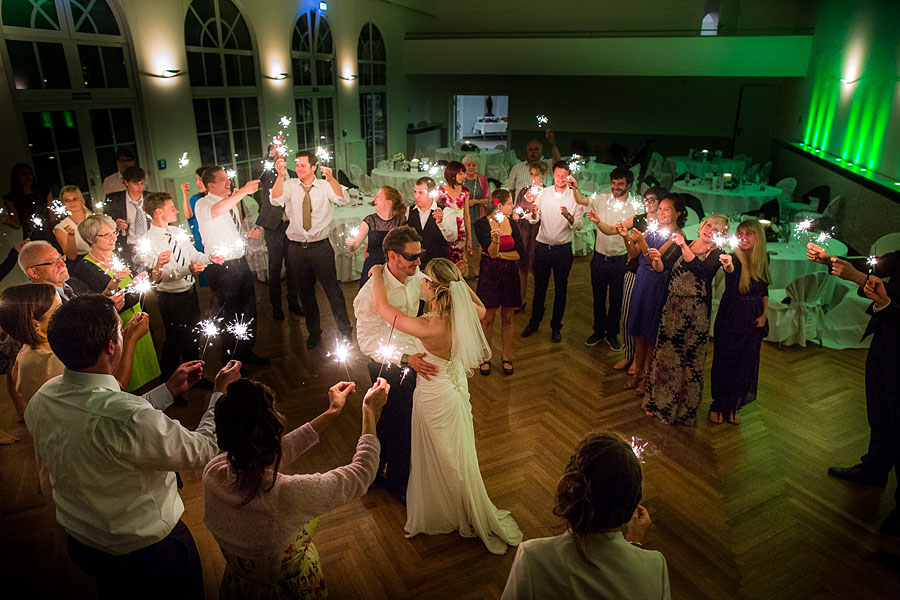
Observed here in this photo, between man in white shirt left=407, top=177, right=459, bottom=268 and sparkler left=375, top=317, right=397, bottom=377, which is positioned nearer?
sparkler left=375, top=317, right=397, bottom=377

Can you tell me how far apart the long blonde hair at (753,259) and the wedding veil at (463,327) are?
204 cm

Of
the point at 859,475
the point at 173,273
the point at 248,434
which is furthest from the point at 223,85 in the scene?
the point at 859,475

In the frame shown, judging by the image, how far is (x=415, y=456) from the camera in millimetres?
2979

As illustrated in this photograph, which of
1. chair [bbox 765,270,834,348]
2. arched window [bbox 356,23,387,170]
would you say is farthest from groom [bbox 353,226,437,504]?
arched window [bbox 356,23,387,170]

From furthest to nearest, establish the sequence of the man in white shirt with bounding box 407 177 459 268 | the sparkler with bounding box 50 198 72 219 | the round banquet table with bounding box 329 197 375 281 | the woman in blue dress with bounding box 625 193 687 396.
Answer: the round banquet table with bounding box 329 197 375 281, the man in white shirt with bounding box 407 177 459 268, the sparkler with bounding box 50 198 72 219, the woman in blue dress with bounding box 625 193 687 396

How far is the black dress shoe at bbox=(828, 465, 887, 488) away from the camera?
11.6ft

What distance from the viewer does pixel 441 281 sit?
9.41ft

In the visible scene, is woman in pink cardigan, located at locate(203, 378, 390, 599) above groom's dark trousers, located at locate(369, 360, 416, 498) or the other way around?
above

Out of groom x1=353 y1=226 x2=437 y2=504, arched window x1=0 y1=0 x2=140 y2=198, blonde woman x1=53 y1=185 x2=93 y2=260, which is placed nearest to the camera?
groom x1=353 y1=226 x2=437 y2=504

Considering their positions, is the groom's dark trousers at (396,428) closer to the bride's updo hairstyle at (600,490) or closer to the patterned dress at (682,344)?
the bride's updo hairstyle at (600,490)

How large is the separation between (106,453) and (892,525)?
12.9ft

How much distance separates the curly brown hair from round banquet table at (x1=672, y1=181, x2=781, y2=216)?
7855 millimetres

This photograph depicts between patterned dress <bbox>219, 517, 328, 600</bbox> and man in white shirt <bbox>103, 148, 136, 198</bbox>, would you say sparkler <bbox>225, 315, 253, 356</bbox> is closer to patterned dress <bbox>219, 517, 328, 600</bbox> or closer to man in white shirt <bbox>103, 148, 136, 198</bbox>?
man in white shirt <bbox>103, 148, 136, 198</bbox>

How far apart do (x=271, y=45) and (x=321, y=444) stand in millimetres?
7544
